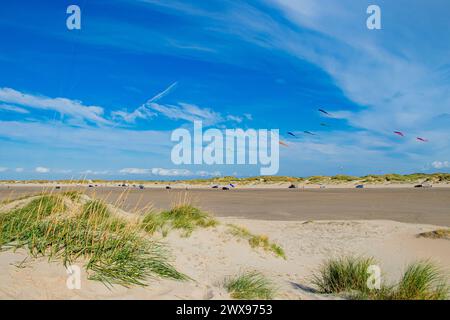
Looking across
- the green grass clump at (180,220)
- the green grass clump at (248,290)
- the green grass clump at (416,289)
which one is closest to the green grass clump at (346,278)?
the green grass clump at (416,289)

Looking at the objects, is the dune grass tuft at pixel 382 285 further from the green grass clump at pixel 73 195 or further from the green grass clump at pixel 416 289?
the green grass clump at pixel 73 195

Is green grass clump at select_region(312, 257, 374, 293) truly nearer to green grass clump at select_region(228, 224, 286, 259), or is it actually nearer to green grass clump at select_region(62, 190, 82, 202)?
green grass clump at select_region(228, 224, 286, 259)

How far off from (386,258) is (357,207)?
11.8m

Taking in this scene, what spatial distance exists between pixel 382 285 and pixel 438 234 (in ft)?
24.7

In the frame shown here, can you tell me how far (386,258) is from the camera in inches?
393

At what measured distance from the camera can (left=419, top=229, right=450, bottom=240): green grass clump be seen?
11.3 metres

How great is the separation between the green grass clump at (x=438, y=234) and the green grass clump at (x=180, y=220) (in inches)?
260

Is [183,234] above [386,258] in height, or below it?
above

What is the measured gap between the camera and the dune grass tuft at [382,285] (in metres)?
4.93

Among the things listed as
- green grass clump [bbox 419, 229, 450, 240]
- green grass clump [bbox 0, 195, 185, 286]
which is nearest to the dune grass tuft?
green grass clump [bbox 0, 195, 185, 286]

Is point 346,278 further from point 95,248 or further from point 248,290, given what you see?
point 95,248

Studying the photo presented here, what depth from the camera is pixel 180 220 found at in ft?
34.4
